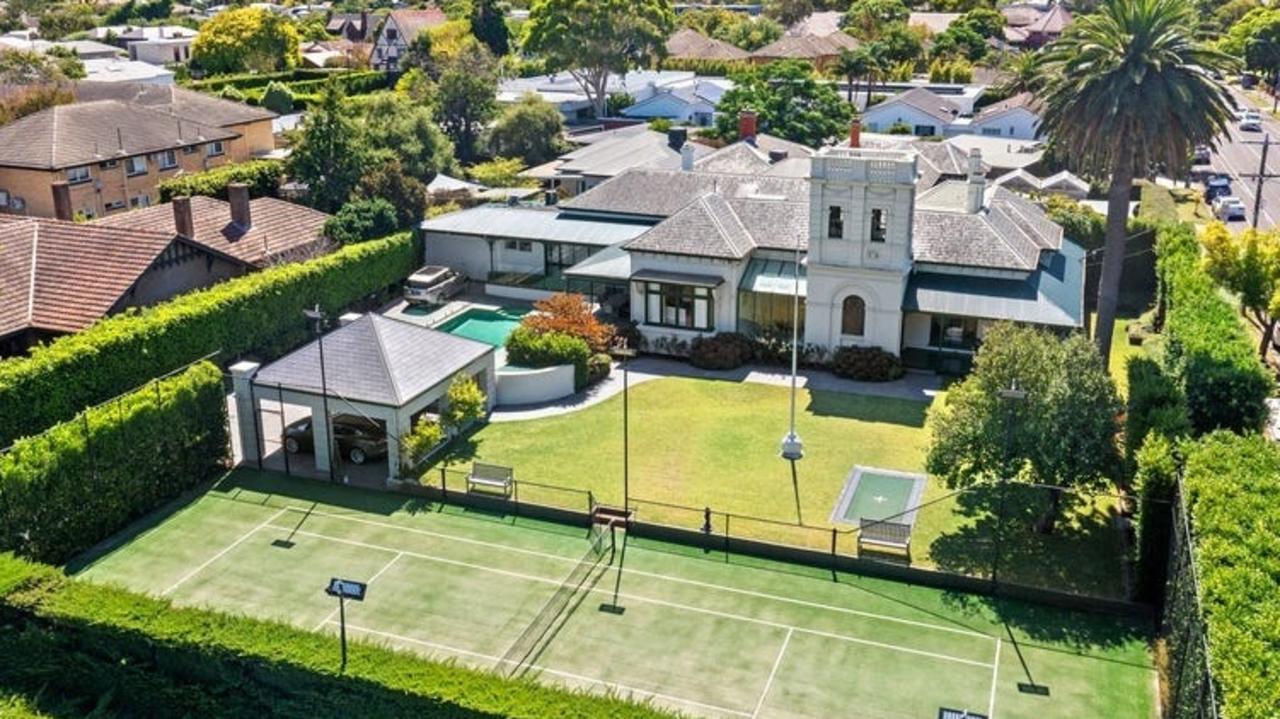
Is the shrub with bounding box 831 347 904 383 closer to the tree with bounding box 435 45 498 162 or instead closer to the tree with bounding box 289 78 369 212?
the tree with bounding box 289 78 369 212

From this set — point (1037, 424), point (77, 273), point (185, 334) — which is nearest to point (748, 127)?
point (185, 334)

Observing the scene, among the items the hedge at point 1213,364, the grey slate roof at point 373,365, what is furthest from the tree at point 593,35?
the hedge at point 1213,364

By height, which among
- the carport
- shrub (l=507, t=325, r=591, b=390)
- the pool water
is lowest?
the pool water

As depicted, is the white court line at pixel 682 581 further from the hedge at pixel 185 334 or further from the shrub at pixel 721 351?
the shrub at pixel 721 351

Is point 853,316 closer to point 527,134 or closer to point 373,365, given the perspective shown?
point 373,365

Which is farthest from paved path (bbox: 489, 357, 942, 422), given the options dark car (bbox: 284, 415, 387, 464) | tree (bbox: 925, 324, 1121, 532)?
tree (bbox: 925, 324, 1121, 532)

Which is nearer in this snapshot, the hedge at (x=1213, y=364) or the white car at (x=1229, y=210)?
the hedge at (x=1213, y=364)
